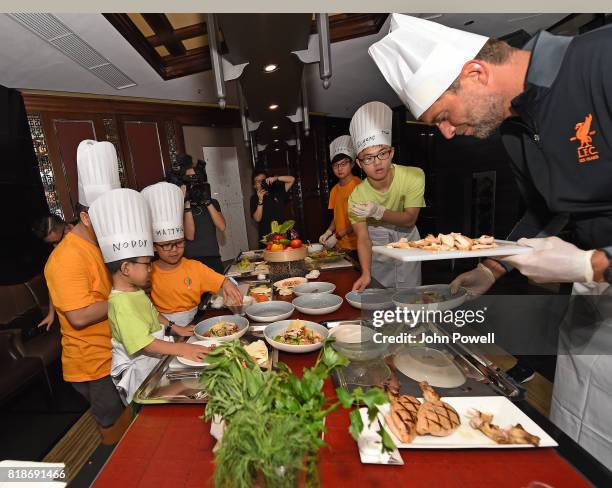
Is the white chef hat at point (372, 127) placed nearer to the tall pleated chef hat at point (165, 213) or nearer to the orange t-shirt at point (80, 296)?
the tall pleated chef hat at point (165, 213)

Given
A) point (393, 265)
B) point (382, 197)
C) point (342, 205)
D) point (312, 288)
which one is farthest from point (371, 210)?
point (342, 205)

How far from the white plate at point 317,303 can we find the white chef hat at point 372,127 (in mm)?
1155

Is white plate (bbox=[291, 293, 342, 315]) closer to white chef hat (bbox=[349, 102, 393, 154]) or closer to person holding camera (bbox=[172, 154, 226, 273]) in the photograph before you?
white chef hat (bbox=[349, 102, 393, 154])

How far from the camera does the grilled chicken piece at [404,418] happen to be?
0.73 m

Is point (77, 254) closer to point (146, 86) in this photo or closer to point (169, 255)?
point (169, 255)

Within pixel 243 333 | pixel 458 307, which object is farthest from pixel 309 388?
pixel 458 307

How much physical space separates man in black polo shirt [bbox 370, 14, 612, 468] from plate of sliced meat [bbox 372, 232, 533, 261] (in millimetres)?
98

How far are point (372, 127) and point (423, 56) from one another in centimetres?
99

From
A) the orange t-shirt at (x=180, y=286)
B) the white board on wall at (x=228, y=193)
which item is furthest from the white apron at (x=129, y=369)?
the white board on wall at (x=228, y=193)

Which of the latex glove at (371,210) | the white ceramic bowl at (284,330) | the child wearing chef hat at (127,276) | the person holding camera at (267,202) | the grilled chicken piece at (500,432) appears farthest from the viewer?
the person holding camera at (267,202)

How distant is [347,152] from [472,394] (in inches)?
112

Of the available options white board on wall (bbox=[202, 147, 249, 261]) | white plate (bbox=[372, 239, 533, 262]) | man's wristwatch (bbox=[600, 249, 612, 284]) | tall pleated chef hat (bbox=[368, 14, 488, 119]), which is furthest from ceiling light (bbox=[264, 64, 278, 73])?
white board on wall (bbox=[202, 147, 249, 261])

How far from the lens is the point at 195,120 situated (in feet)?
18.6
